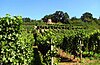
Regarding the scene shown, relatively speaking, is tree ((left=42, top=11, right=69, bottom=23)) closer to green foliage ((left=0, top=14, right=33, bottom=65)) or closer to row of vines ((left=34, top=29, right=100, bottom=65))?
row of vines ((left=34, top=29, right=100, bottom=65))

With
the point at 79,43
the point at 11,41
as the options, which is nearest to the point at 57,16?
the point at 79,43

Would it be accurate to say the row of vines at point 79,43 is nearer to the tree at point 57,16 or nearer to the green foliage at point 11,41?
the green foliage at point 11,41

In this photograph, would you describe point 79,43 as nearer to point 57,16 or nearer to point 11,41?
point 11,41

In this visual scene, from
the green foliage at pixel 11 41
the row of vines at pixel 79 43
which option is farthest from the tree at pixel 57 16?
the green foliage at pixel 11 41

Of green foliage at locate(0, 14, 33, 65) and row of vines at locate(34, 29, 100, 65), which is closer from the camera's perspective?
green foliage at locate(0, 14, 33, 65)

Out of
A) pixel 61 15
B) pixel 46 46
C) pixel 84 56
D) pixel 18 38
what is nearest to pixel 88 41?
pixel 84 56

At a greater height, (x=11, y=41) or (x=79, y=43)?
(x=79, y=43)

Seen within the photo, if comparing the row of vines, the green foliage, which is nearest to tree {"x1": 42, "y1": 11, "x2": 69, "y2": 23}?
the row of vines

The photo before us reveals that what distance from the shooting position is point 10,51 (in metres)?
15.8

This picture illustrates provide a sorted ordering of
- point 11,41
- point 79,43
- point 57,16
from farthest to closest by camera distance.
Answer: point 57,16
point 79,43
point 11,41

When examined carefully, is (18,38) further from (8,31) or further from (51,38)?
(51,38)

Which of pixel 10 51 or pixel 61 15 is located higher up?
pixel 61 15

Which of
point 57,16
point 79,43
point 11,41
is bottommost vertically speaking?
point 11,41

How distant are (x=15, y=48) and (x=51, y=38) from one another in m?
8.74
